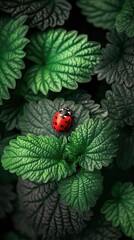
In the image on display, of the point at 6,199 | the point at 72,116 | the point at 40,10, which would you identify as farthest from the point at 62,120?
the point at 6,199

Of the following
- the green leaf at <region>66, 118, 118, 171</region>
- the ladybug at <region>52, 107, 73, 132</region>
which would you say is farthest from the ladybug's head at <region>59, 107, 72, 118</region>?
the green leaf at <region>66, 118, 118, 171</region>

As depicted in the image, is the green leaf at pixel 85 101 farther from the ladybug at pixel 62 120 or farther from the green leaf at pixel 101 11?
the green leaf at pixel 101 11

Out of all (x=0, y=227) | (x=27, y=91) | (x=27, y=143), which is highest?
(x=27, y=91)

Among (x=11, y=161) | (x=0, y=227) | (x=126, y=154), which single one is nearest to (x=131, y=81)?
(x=126, y=154)

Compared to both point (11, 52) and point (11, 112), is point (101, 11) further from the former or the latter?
point (11, 112)

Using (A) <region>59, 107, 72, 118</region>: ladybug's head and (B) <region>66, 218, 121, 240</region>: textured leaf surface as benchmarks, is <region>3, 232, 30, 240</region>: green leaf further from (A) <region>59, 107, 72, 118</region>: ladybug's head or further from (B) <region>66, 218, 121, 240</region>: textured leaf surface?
(A) <region>59, 107, 72, 118</region>: ladybug's head

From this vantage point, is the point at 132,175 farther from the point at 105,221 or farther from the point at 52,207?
the point at 52,207
